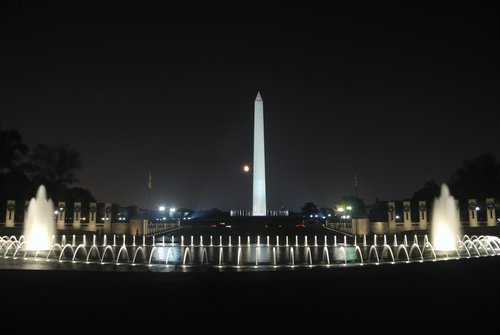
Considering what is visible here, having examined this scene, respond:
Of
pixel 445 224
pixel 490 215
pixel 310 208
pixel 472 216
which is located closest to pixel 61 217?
pixel 445 224

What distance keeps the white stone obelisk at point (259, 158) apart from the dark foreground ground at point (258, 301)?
5046 centimetres

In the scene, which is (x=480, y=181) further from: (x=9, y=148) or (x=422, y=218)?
(x=9, y=148)

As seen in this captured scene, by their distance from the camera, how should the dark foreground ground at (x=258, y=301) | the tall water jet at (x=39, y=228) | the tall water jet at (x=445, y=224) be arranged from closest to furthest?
1. the dark foreground ground at (x=258, y=301)
2. the tall water jet at (x=39, y=228)
3. the tall water jet at (x=445, y=224)

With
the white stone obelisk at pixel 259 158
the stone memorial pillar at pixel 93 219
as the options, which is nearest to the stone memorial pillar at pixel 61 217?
the stone memorial pillar at pixel 93 219

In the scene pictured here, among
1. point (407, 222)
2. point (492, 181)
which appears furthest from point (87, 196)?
point (492, 181)

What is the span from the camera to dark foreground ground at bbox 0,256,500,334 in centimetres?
670

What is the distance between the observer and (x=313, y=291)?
8.79 m

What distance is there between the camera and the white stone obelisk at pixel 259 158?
60875mm

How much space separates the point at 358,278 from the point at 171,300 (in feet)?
13.7

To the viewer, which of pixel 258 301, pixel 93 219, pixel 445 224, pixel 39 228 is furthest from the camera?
pixel 93 219

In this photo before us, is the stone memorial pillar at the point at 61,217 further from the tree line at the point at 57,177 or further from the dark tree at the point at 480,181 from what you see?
the dark tree at the point at 480,181

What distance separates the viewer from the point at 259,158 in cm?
6184

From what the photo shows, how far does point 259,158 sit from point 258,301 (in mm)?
53933

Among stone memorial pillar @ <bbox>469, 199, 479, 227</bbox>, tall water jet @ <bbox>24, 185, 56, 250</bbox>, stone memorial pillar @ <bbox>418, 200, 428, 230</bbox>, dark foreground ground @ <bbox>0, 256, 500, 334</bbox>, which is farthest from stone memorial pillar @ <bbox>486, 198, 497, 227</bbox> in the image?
tall water jet @ <bbox>24, 185, 56, 250</bbox>
